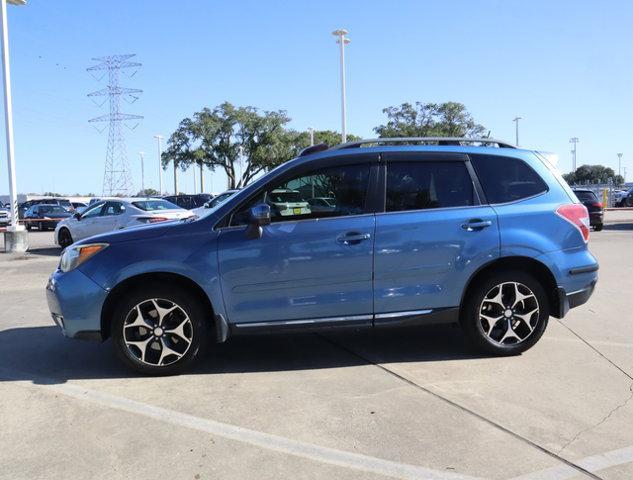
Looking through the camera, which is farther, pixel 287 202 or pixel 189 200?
pixel 189 200

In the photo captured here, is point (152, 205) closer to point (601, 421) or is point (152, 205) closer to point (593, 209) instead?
point (601, 421)

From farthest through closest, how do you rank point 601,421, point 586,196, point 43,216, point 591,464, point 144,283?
point 43,216, point 586,196, point 144,283, point 601,421, point 591,464

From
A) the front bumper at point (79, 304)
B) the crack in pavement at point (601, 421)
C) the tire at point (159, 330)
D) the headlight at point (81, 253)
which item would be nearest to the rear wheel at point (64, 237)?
the headlight at point (81, 253)

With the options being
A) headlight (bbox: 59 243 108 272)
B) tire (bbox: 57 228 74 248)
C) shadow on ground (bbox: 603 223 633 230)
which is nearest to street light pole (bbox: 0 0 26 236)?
tire (bbox: 57 228 74 248)

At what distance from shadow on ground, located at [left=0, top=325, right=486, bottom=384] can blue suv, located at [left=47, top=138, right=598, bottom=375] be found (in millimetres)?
373

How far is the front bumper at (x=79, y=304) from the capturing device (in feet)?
15.0

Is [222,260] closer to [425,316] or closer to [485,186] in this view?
[425,316]

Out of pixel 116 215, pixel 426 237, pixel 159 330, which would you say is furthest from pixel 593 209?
pixel 159 330

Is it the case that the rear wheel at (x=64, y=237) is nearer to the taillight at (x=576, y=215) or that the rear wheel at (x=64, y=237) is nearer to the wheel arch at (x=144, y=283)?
the wheel arch at (x=144, y=283)

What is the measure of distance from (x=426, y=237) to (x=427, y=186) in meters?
0.50

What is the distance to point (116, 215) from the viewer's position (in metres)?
15.1

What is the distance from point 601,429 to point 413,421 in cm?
122

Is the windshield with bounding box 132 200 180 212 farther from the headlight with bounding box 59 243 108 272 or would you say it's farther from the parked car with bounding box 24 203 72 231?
the parked car with bounding box 24 203 72 231

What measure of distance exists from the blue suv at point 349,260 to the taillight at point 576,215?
12 mm
